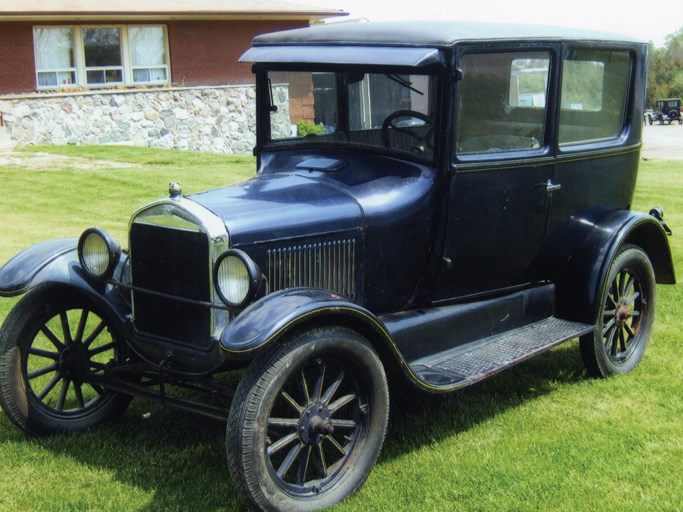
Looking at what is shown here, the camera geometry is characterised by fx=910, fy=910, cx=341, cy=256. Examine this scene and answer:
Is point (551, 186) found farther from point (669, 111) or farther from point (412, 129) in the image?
point (669, 111)

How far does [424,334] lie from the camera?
4367 millimetres

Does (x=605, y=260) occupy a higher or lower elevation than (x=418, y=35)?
lower

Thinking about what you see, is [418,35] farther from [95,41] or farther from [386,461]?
[95,41]

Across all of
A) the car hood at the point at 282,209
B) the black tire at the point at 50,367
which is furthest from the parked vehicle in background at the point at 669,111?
the black tire at the point at 50,367

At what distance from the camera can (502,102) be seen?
15.0 ft

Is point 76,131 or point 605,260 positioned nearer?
point 605,260

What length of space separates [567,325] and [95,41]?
64.8 ft

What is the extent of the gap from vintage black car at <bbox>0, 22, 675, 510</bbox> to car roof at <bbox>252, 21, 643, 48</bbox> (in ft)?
0.05

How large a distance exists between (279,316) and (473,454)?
127 cm

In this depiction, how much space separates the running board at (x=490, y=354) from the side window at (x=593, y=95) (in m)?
1.00


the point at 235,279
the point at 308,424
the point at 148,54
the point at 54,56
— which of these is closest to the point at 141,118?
the point at 54,56

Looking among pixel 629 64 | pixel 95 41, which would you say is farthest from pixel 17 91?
pixel 629 64

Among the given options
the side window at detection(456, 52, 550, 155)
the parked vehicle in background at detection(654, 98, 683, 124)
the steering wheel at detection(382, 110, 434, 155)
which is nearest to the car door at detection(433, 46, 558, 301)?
the side window at detection(456, 52, 550, 155)

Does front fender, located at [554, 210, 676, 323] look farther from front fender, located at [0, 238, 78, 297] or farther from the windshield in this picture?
front fender, located at [0, 238, 78, 297]
